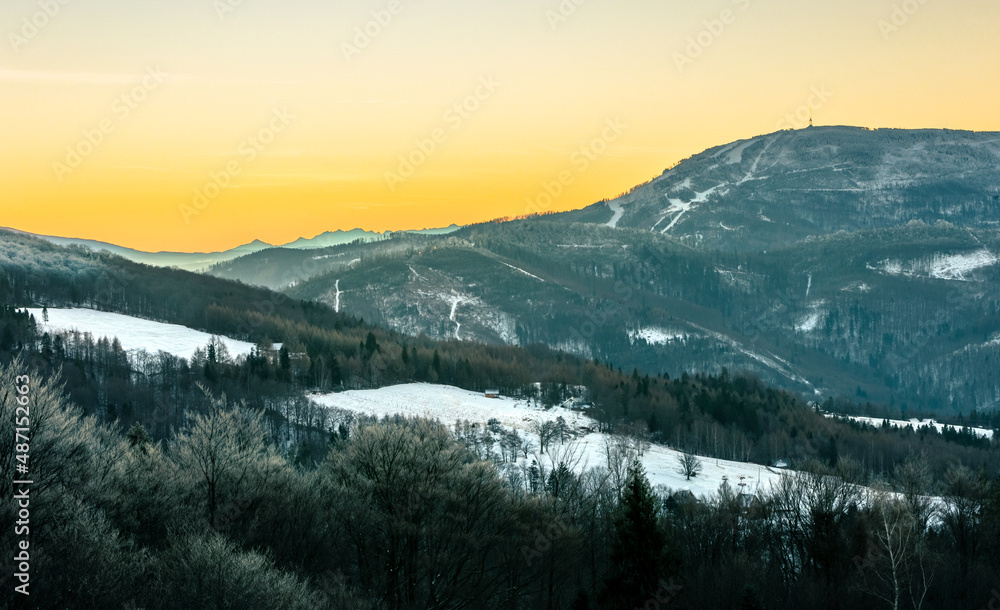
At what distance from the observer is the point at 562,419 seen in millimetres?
143125

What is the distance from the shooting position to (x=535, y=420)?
470ft

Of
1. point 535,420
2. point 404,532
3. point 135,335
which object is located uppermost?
point 135,335

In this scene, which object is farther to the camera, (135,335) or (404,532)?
(135,335)

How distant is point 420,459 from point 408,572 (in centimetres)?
563

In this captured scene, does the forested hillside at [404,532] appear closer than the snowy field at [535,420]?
Yes

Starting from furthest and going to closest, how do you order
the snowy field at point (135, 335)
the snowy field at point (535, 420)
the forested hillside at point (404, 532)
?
the snowy field at point (135, 335) → the snowy field at point (535, 420) → the forested hillside at point (404, 532)

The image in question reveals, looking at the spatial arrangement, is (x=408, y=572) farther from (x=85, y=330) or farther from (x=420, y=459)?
(x=85, y=330)

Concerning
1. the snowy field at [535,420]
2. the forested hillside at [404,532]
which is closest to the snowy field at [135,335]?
the snowy field at [535,420]

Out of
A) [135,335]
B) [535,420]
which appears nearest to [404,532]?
[535,420]

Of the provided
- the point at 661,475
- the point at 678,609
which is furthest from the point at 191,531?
the point at 661,475

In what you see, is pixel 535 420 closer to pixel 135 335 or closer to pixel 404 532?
pixel 135 335

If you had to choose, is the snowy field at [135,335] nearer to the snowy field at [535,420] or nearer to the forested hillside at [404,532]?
the snowy field at [535,420]

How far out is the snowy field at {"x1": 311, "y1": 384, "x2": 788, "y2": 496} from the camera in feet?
364

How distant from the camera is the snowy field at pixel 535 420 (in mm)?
110812
